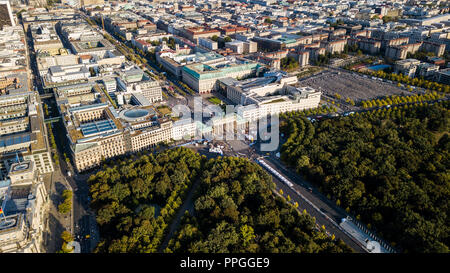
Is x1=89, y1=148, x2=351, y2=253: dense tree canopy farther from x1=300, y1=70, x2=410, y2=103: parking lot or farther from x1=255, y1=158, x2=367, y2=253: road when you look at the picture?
x1=300, y1=70, x2=410, y2=103: parking lot

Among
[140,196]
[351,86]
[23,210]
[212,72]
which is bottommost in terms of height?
[140,196]

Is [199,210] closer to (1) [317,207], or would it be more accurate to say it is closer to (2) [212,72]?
(1) [317,207]

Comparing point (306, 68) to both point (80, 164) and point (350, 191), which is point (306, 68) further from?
point (80, 164)

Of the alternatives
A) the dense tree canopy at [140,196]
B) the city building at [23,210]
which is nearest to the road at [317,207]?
the dense tree canopy at [140,196]

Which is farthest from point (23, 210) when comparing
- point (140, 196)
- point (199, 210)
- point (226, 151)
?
point (226, 151)

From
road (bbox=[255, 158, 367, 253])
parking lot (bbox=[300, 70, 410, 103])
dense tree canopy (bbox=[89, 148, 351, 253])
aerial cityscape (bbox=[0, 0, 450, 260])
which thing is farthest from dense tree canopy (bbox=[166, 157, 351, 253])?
parking lot (bbox=[300, 70, 410, 103])

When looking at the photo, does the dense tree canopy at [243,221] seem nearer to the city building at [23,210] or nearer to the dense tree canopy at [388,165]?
the dense tree canopy at [388,165]

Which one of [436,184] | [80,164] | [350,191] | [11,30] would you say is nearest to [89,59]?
[11,30]
